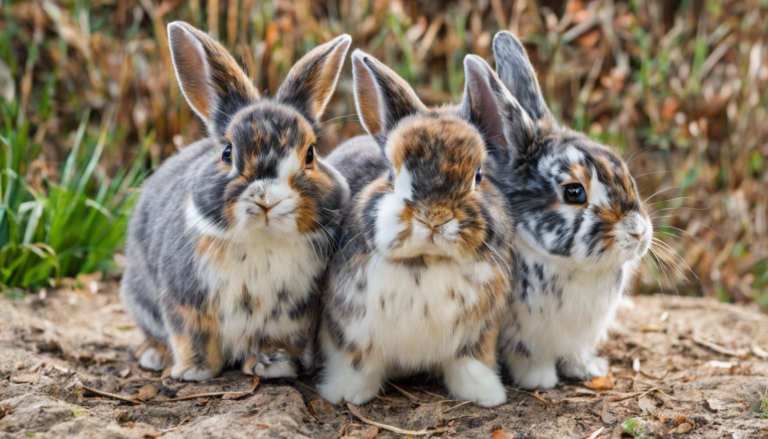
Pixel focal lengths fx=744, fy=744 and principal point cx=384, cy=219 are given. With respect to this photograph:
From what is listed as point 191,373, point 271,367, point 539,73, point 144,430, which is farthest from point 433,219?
point 539,73

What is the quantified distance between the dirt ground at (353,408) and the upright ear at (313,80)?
147cm

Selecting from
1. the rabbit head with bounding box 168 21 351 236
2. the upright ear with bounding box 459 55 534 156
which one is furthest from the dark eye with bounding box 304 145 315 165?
the upright ear with bounding box 459 55 534 156

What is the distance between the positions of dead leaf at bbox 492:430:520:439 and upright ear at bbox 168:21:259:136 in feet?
6.57

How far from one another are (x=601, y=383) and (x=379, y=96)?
2.05 meters

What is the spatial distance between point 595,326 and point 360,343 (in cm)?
131

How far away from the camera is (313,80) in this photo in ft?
12.7

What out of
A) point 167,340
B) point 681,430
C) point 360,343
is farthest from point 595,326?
point 167,340

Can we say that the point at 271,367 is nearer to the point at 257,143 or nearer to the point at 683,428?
the point at 257,143

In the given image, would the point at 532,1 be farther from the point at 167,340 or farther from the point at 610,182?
the point at 167,340

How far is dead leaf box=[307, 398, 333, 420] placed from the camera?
3689mm

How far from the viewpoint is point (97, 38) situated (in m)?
6.98

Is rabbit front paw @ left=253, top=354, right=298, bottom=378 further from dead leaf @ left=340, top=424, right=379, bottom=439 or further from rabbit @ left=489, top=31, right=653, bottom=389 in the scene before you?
rabbit @ left=489, top=31, right=653, bottom=389

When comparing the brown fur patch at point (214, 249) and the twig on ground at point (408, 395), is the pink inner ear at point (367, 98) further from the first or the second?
the twig on ground at point (408, 395)

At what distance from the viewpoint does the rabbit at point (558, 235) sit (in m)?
3.64
